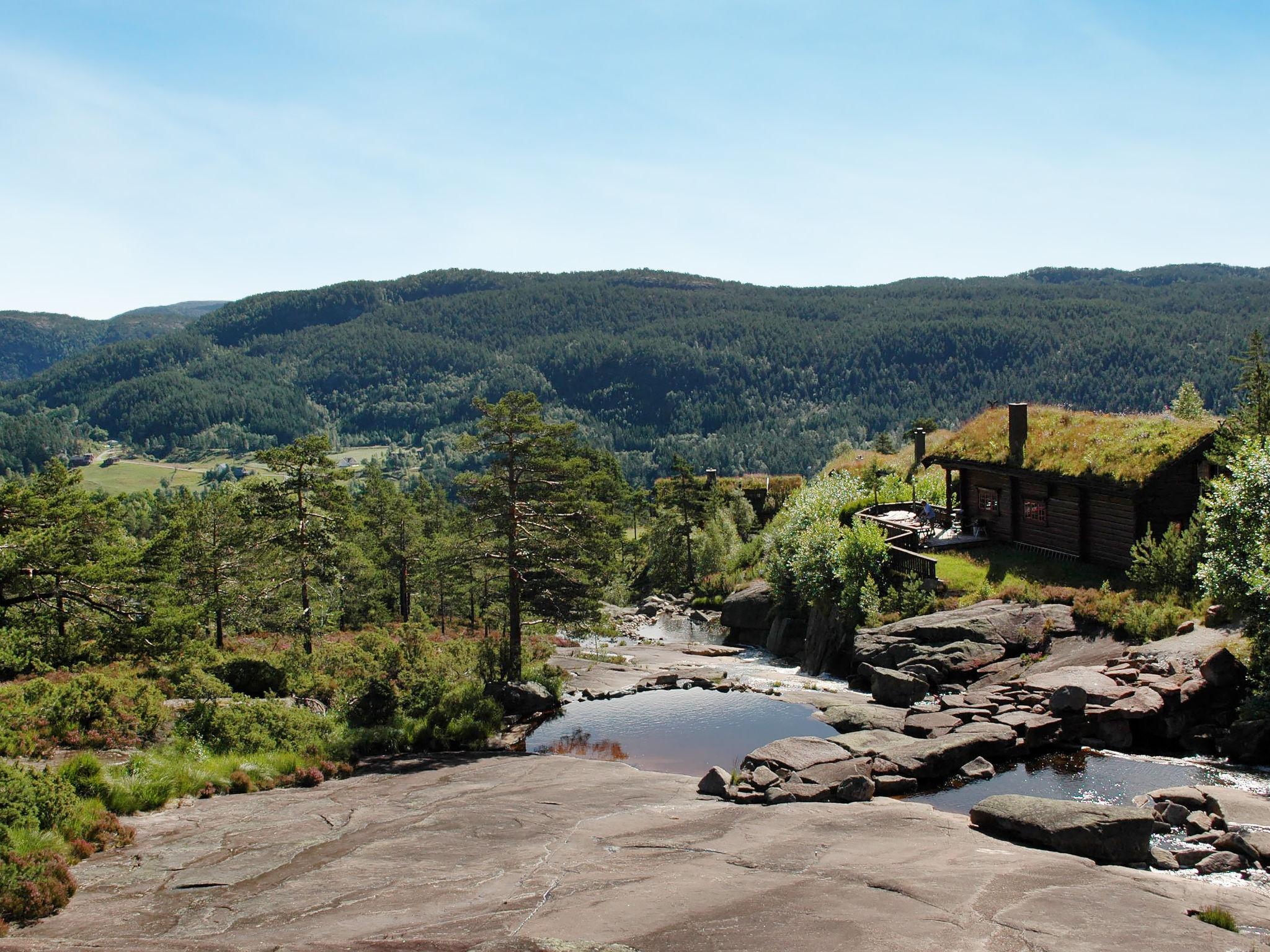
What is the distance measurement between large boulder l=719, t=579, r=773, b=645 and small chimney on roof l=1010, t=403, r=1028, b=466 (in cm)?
1658

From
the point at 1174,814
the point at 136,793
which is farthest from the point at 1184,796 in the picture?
the point at 136,793

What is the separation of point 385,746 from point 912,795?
15.3 metres

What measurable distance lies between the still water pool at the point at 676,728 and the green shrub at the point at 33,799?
1428 cm

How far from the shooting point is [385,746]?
25703 millimetres

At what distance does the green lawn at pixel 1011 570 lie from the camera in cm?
3197

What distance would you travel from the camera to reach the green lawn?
31969 mm

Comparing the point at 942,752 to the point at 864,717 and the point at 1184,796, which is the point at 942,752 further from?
the point at 1184,796

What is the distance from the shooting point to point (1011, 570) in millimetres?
34312

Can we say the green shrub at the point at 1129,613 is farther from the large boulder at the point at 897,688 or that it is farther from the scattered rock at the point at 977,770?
the scattered rock at the point at 977,770

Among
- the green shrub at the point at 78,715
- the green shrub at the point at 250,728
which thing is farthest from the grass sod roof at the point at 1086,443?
the green shrub at the point at 78,715

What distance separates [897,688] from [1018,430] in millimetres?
15594

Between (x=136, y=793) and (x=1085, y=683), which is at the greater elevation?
(x=1085, y=683)

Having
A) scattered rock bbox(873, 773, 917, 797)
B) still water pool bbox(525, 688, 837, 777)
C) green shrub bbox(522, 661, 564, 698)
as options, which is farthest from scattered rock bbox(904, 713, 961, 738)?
green shrub bbox(522, 661, 564, 698)

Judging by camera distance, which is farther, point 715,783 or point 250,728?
point 250,728
